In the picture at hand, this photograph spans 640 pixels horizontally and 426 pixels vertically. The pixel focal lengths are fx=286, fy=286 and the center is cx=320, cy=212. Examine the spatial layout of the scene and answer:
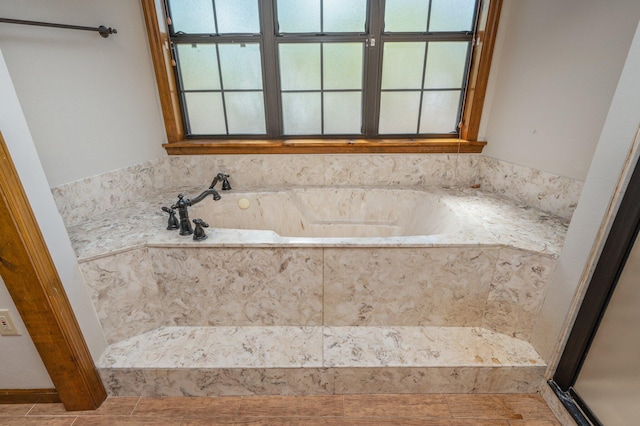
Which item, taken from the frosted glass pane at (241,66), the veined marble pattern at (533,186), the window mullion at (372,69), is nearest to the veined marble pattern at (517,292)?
the veined marble pattern at (533,186)

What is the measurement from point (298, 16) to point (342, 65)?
1.38ft

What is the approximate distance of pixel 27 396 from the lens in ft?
4.08

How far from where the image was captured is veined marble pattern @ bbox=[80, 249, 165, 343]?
125 centimetres

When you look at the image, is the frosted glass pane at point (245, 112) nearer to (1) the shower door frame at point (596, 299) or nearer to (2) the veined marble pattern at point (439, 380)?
(2) the veined marble pattern at point (439, 380)

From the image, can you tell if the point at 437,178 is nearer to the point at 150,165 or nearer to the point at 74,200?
the point at 150,165

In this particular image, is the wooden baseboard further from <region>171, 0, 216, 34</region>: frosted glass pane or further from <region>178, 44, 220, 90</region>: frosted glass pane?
<region>171, 0, 216, 34</region>: frosted glass pane

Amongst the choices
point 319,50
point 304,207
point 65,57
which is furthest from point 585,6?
point 65,57

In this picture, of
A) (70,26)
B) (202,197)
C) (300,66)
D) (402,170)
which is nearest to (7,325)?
(202,197)

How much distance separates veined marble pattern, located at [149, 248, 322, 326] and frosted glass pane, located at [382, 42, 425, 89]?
1.40 m

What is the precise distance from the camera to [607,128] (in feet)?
3.15

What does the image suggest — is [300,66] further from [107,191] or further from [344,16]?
[107,191]

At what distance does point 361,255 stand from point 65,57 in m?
1.75

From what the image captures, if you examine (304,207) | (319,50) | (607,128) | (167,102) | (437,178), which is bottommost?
(304,207)

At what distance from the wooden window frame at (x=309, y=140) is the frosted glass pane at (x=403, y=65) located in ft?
1.14
